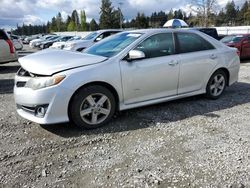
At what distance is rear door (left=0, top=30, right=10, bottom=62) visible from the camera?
1003 centimetres

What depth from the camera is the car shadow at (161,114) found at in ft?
13.2

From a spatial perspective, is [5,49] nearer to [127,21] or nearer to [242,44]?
[242,44]

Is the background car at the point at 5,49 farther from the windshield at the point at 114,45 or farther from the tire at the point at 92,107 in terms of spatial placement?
the tire at the point at 92,107

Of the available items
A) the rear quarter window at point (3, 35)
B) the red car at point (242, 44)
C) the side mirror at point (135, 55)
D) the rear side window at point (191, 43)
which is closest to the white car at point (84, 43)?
the rear quarter window at point (3, 35)

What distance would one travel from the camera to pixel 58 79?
3.59 m

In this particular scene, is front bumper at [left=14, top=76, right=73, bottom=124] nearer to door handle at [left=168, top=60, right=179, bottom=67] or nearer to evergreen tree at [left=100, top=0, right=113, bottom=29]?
door handle at [left=168, top=60, right=179, bottom=67]

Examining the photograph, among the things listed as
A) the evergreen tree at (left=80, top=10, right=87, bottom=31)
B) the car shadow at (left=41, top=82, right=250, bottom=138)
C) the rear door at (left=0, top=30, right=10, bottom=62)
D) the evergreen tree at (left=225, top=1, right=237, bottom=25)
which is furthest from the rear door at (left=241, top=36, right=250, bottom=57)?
the evergreen tree at (left=225, top=1, right=237, bottom=25)

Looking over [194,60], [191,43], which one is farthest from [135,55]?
[191,43]

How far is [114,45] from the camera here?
15.1ft

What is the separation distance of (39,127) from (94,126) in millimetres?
897

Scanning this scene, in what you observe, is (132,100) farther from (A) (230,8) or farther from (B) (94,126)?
(A) (230,8)

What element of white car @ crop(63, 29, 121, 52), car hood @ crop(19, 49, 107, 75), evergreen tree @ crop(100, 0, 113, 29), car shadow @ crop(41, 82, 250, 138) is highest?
evergreen tree @ crop(100, 0, 113, 29)

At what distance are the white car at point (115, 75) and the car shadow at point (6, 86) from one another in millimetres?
2789

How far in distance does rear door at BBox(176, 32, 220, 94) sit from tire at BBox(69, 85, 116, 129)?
155 cm
